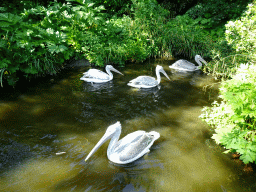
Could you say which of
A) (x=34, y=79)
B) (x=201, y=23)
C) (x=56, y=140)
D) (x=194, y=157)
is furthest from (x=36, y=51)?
(x=201, y=23)

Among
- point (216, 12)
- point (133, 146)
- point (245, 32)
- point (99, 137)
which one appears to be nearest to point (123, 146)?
point (133, 146)

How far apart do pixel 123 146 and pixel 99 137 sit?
2.92ft

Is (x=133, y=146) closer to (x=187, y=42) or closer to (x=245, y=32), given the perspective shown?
(x=245, y=32)

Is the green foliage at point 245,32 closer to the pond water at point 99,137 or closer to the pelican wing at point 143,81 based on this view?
the pond water at point 99,137

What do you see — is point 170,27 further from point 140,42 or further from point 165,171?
point 165,171

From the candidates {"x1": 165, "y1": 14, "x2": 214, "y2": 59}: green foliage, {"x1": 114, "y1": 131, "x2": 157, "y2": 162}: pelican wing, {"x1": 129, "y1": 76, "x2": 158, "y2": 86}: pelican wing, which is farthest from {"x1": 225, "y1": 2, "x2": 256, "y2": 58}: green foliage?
{"x1": 165, "y1": 14, "x2": 214, "y2": 59}: green foliage

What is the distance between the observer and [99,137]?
15.6ft

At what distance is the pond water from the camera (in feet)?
11.8

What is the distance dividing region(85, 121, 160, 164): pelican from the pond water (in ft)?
0.48

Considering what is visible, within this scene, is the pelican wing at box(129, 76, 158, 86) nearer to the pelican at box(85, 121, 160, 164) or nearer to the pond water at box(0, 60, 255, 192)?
the pond water at box(0, 60, 255, 192)

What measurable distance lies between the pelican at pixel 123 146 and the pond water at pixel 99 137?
0.48 feet

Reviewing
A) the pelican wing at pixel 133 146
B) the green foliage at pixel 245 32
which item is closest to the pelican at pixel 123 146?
the pelican wing at pixel 133 146

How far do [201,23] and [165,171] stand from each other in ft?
39.2

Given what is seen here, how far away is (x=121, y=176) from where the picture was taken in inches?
146
